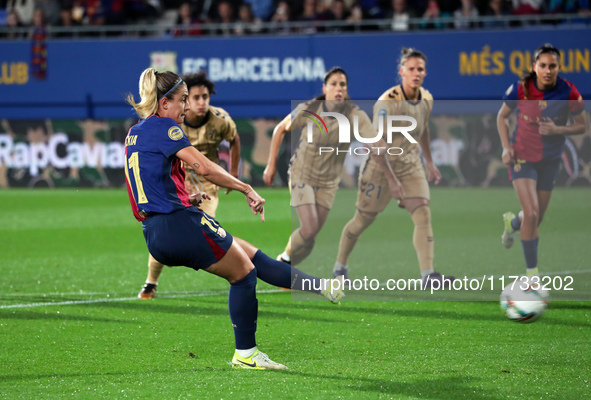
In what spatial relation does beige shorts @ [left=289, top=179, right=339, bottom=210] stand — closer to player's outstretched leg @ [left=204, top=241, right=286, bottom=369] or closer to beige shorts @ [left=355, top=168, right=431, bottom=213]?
beige shorts @ [left=355, top=168, right=431, bottom=213]

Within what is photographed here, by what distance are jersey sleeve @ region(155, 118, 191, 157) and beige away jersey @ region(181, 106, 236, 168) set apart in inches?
116

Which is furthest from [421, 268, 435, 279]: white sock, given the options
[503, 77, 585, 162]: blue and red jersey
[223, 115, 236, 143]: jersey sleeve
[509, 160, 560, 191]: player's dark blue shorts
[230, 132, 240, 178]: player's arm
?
[223, 115, 236, 143]: jersey sleeve

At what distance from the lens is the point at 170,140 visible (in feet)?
15.5

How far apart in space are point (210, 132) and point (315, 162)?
3.52 feet

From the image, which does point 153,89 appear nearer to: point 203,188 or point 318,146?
point 203,188

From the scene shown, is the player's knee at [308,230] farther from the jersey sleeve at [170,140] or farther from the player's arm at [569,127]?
the jersey sleeve at [170,140]

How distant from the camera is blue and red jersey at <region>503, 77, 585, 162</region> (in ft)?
25.1

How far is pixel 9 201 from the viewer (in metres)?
17.5

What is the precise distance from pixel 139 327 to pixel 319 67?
15.0m

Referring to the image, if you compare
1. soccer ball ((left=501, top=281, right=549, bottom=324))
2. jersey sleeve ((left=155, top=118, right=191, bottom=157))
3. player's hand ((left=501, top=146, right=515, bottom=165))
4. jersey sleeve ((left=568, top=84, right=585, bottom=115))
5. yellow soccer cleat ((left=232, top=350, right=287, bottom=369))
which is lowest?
yellow soccer cleat ((left=232, top=350, right=287, bottom=369))

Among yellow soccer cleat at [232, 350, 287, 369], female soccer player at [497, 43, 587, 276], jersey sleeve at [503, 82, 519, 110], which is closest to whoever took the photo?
yellow soccer cleat at [232, 350, 287, 369]

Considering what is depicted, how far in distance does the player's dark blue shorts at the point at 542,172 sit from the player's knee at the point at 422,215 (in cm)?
92

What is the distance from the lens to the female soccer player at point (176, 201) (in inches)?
186

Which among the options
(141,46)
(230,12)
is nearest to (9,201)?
(141,46)
